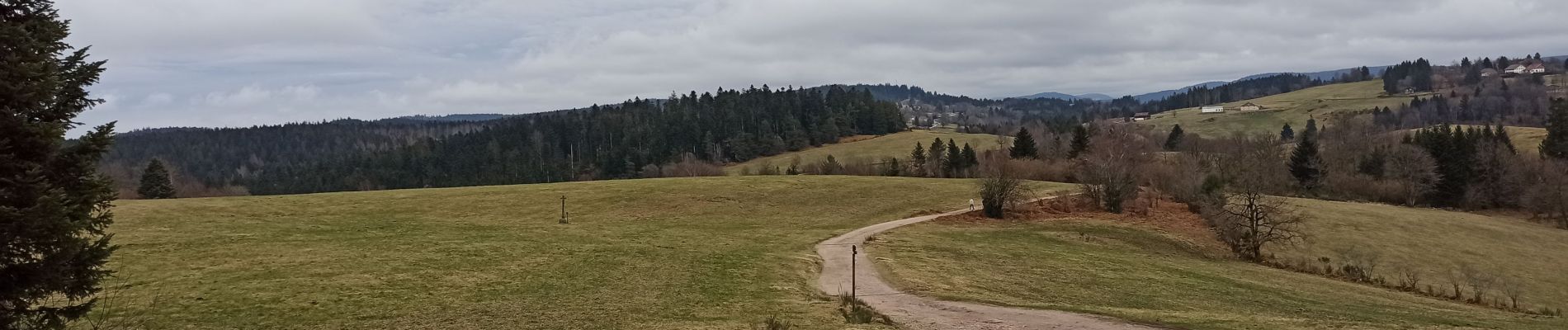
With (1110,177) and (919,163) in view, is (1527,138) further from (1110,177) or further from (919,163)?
(1110,177)

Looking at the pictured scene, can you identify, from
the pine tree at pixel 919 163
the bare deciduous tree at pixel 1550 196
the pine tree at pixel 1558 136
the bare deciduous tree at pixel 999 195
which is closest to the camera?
the bare deciduous tree at pixel 999 195

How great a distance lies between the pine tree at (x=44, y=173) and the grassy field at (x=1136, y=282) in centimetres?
2059

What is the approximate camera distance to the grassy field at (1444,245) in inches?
1657

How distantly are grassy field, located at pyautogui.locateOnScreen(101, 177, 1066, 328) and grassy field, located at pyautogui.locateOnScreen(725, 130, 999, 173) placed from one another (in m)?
78.0

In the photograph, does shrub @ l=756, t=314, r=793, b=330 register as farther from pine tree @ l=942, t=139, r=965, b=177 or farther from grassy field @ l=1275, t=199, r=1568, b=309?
pine tree @ l=942, t=139, r=965, b=177

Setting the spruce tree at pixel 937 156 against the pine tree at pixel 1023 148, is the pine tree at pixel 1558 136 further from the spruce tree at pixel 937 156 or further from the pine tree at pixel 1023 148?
the spruce tree at pixel 937 156

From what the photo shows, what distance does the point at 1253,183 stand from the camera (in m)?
43.6

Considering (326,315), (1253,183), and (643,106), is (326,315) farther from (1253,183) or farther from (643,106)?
(643,106)

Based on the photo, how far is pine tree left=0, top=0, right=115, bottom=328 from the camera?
402 inches

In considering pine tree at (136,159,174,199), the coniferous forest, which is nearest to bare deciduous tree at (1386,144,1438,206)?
the coniferous forest

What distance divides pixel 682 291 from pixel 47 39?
51.3 feet

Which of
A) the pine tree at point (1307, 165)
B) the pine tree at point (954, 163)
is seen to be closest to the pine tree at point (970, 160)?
the pine tree at point (954, 163)

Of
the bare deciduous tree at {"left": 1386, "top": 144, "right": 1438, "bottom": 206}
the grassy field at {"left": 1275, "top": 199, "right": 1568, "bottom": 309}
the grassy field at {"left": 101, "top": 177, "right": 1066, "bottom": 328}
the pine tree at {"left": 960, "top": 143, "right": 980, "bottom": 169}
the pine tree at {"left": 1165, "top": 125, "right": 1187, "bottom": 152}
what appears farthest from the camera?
the pine tree at {"left": 1165, "top": 125, "right": 1187, "bottom": 152}

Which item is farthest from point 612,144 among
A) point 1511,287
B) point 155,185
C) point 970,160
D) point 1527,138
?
point 1527,138
